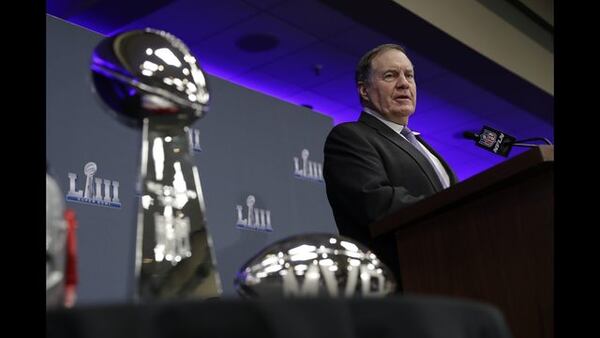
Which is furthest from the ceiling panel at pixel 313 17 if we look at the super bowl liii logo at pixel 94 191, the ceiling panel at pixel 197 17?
the super bowl liii logo at pixel 94 191

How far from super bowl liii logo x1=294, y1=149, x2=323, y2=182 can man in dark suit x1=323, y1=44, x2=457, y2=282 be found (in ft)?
7.27

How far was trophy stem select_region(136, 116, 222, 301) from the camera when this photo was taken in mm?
770

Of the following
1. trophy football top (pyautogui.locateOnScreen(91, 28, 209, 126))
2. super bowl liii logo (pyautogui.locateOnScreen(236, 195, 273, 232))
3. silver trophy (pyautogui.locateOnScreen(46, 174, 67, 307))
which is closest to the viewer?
silver trophy (pyautogui.locateOnScreen(46, 174, 67, 307))

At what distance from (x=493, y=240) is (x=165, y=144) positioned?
84 centimetres

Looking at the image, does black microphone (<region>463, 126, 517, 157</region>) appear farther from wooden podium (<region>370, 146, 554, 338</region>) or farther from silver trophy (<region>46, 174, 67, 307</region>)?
silver trophy (<region>46, 174, 67, 307</region>)

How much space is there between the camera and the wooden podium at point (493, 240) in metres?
1.39

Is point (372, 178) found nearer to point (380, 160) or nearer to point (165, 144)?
point (380, 160)

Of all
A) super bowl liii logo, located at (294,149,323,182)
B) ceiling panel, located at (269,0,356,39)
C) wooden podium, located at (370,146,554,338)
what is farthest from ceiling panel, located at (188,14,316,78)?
wooden podium, located at (370,146,554,338)

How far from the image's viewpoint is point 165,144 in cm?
84

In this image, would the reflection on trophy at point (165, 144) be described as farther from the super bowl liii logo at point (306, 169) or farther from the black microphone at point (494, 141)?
the super bowl liii logo at point (306, 169)

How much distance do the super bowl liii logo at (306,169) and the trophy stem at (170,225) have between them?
3.68 meters
